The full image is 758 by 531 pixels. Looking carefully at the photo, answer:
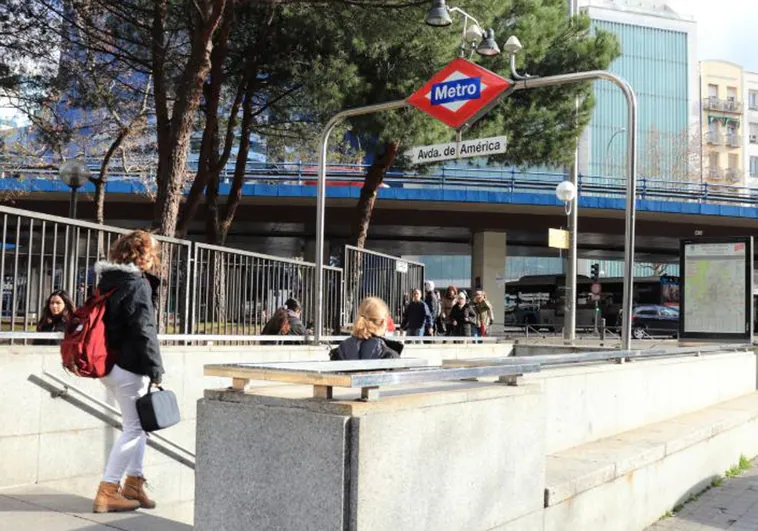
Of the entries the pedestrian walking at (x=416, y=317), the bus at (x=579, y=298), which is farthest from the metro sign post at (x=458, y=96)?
the bus at (x=579, y=298)

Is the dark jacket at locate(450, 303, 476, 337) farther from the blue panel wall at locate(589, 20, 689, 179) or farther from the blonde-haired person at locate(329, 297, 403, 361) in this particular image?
the blue panel wall at locate(589, 20, 689, 179)

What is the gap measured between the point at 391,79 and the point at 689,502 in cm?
1062

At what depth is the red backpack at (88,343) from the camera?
4250 mm

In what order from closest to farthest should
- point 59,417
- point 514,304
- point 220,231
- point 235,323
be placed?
point 59,417 < point 235,323 < point 220,231 < point 514,304

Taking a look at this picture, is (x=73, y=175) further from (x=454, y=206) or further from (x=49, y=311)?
(x=454, y=206)

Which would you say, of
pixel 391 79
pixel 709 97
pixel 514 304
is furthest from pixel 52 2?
pixel 709 97

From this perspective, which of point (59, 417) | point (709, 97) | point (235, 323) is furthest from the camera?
point (709, 97)

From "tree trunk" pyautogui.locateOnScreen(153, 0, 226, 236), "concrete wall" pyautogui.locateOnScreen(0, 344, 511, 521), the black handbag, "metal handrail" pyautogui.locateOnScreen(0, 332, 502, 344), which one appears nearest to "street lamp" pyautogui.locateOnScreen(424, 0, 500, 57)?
"tree trunk" pyautogui.locateOnScreen(153, 0, 226, 236)

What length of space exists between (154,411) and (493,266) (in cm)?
2922

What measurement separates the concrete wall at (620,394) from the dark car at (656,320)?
87.1 feet

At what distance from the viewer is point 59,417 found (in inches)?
230

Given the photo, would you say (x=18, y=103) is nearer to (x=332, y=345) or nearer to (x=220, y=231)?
(x=220, y=231)

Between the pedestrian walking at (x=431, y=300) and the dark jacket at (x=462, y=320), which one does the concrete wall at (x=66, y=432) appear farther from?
the dark jacket at (x=462, y=320)

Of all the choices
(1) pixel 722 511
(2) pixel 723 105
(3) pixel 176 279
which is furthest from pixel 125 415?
(2) pixel 723 105
